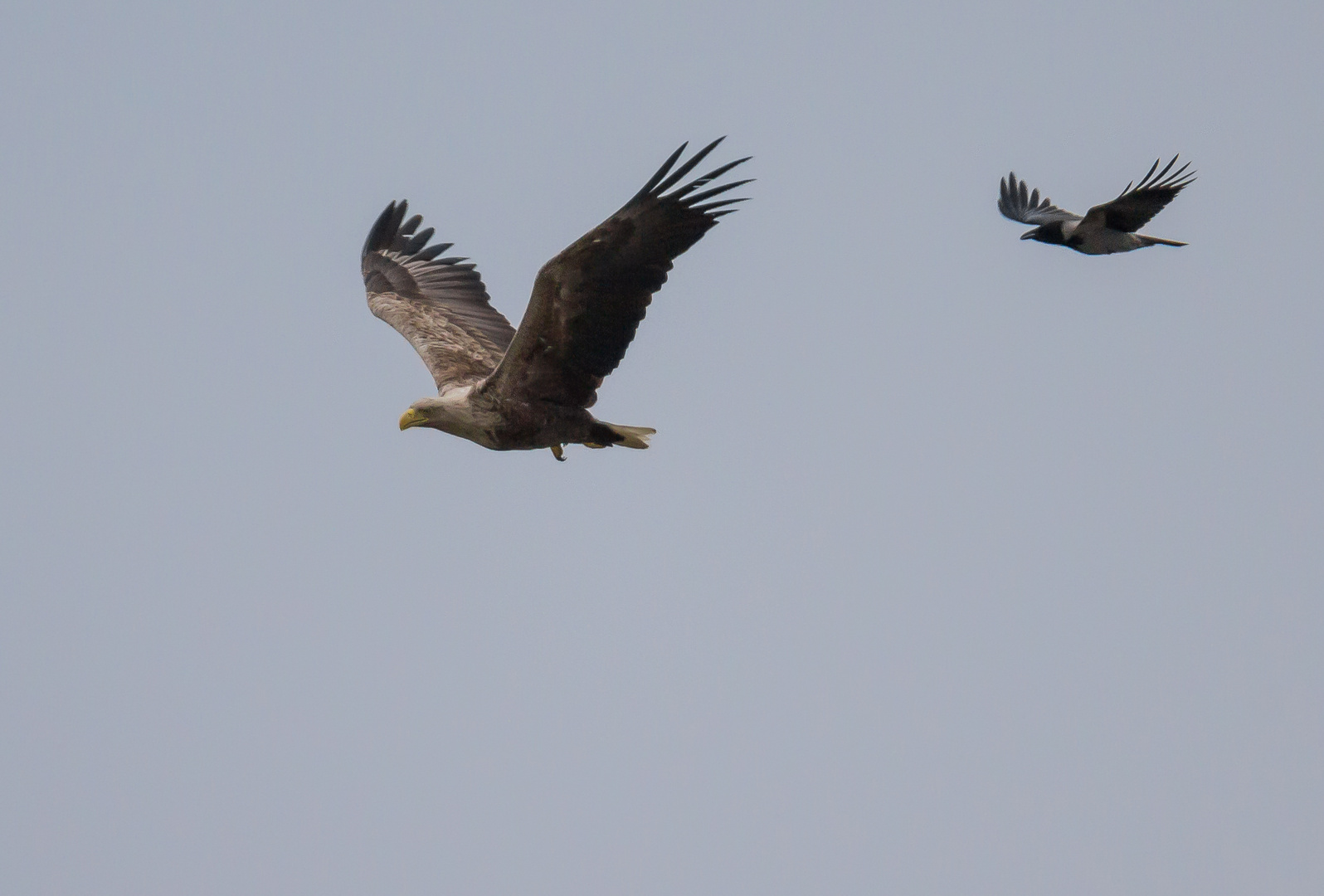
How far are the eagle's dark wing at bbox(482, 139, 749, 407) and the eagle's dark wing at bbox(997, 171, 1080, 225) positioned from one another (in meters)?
6.82

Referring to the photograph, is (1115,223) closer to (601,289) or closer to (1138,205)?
(1138,205)

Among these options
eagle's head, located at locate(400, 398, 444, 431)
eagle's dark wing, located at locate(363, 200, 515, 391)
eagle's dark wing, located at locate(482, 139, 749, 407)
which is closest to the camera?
eagle's dark wing, located at locate(482, 139, 749, 407)

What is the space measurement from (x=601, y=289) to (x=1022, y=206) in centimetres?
783

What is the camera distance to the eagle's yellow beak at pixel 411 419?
11.7 metres

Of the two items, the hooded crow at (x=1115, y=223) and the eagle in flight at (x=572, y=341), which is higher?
the hooded crow at (x=1115, y=223)

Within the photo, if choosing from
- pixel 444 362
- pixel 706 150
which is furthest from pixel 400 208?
pixel 706 150

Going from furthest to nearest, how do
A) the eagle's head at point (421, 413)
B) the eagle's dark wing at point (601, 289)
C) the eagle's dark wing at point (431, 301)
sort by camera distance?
the eagle's dark wing at point (431, 301), the eagle's head at point (421, 413), the eagle's dark wing at point (601, 289)

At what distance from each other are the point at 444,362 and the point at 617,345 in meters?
2.26

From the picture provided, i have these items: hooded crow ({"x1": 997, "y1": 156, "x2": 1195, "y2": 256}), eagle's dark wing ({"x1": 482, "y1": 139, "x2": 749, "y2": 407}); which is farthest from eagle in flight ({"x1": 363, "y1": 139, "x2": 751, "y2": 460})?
hooded crow ({"x1": 997, "y1": 156, "x2": 1195, "y2": 256})

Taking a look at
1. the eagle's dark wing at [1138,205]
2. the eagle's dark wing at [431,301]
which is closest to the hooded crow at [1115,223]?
the eagle's dark wing at [1138,205]

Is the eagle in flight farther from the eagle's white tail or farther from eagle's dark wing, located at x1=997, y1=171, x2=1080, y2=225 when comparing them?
eagle's dark wing, located at x1=997, y1=171, x2=1080, y2=225

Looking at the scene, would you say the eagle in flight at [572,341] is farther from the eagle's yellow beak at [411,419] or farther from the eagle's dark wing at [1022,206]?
the eagle's dark wing at [1022,206]

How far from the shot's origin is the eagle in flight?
418 inches

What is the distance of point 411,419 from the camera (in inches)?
460
